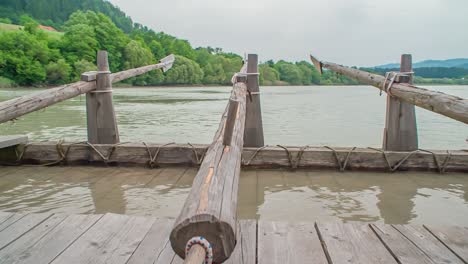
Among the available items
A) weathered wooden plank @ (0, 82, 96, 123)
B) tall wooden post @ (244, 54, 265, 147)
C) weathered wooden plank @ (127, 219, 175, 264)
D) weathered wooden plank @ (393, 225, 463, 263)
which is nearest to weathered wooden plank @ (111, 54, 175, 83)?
weathered wooden plank @ (0, 82, 96, 123)

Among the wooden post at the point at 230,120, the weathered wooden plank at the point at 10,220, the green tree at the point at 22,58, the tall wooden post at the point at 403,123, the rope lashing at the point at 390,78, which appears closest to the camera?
the wooden post at the point at 230,120

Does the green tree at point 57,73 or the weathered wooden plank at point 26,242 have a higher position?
the green tree at point 57,73

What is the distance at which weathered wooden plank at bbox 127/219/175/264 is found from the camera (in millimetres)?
2473

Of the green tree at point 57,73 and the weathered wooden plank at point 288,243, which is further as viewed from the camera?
the green tree at point 57,73

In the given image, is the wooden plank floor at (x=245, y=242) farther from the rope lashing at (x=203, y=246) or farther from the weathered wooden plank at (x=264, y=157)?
the weathered wooden plank at (x=264, y=157)

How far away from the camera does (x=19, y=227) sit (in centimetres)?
299

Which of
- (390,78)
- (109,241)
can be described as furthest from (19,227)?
(390,78)

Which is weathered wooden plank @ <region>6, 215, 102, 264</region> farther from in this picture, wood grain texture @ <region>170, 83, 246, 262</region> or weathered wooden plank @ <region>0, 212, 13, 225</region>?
wood grain texture @ <region>170, 83, 246, 262</region>

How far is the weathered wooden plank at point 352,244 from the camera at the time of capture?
251 cm

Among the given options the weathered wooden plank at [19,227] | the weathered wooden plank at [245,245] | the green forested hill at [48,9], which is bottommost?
the weathered wooden plank at [245,245]

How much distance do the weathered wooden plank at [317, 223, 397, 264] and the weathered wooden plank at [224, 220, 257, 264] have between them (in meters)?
0.49

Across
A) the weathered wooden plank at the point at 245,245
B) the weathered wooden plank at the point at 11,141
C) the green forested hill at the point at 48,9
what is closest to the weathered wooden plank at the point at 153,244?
the weathered wooden plank at the point at 245,245

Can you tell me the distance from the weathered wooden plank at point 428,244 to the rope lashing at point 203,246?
1.78 m

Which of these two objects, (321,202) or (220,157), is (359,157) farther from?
(220,157)
